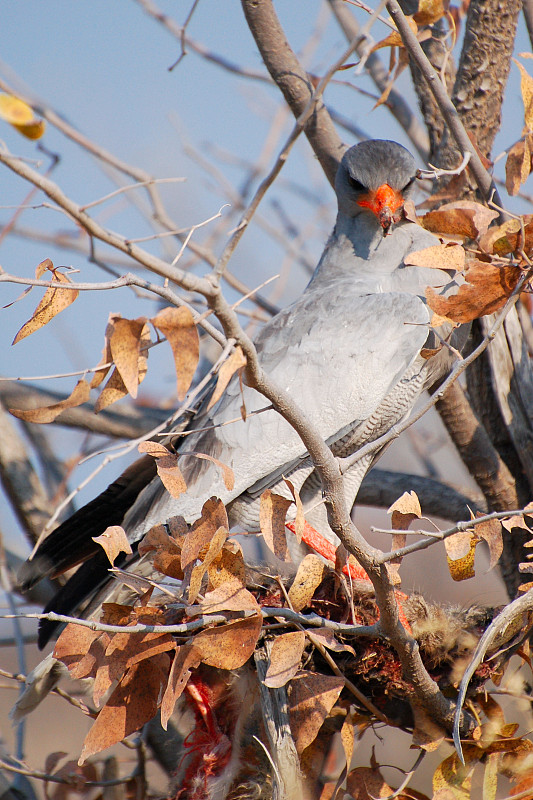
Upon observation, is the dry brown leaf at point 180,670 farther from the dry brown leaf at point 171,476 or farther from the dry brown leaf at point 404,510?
the dry brown leaf at point 404,510

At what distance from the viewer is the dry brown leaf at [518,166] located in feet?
6.61

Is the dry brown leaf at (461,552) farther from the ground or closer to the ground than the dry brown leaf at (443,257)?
closer to the ground

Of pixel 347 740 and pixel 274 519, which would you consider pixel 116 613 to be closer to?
pixel 274 519

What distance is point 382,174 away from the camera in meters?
3.17

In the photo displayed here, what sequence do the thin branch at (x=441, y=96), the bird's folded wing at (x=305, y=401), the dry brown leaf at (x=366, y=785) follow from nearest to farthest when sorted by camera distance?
1. the dry brown leaf at (x=366, y=785)
2. the thin branch at (x=441, y=96)
3. the bird's folded wing at (x=305, y=401)

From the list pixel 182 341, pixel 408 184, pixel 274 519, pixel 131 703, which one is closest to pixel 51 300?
pixel 182 341

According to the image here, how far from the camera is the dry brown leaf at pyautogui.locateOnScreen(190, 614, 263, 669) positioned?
173cm

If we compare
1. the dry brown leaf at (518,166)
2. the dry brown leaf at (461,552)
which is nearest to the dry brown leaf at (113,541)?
the dry brown leaf at (461,552)

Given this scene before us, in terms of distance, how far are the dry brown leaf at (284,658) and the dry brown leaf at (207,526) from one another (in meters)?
0.31

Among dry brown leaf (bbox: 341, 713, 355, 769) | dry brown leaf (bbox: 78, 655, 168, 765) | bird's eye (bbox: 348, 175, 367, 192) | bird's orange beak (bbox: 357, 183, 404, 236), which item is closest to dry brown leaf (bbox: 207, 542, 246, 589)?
dry brown leaf (bbox: 78, 655, 168, 765)

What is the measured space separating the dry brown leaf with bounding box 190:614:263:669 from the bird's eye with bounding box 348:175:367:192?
213cm

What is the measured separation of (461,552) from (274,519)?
1.53 ft

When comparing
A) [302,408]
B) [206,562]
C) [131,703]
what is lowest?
[131,703]

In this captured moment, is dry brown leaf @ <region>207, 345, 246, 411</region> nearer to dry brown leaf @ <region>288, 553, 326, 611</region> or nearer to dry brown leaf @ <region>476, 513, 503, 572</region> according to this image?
dry brown leaf @ <region>288, 553, 326, 611</region>
